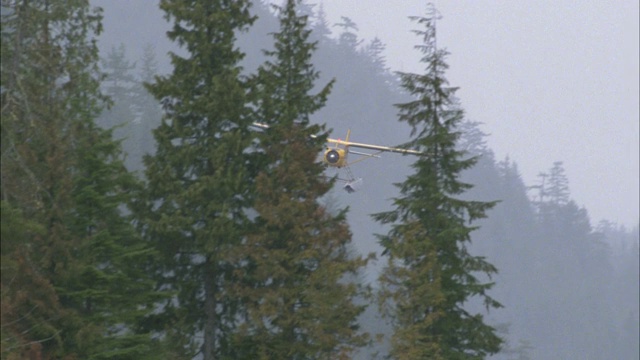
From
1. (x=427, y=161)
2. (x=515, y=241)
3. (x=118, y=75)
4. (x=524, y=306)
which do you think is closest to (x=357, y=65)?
(x=515, y=241)

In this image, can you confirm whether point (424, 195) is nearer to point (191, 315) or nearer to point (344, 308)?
point (344, 308)

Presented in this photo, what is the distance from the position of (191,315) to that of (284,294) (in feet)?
9.28

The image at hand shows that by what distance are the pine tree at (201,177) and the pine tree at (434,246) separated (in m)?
3.93

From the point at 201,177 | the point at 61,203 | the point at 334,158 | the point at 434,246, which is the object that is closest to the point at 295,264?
the point at 201,177

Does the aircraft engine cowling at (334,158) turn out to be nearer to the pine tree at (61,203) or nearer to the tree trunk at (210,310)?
the tree trunk at (210,310)

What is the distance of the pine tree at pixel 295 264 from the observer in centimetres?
2089

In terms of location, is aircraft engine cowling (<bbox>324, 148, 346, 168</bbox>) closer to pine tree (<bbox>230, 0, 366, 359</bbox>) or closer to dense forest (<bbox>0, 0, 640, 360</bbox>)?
dense forest (<bbox>0, 0, 640, 360</bbox>)

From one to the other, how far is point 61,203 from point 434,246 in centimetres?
927

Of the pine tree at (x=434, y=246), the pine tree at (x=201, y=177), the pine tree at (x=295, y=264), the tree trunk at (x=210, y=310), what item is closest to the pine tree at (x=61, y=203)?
the pine tree at (x=201, y=177)

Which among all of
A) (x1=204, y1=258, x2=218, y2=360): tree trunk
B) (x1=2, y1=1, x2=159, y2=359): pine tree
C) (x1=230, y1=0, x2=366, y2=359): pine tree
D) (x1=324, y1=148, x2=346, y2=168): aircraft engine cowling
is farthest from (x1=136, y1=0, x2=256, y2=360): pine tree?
(x1=324, y1=148, x2=346, y2=168): aircraft engine cowling

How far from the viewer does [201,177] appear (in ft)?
72.3

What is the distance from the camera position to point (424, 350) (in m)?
21.1

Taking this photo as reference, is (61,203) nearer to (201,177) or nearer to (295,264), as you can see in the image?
(201,177)

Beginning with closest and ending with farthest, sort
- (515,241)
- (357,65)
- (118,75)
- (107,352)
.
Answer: (107,352), (118,75), (515,241), (357,65)
